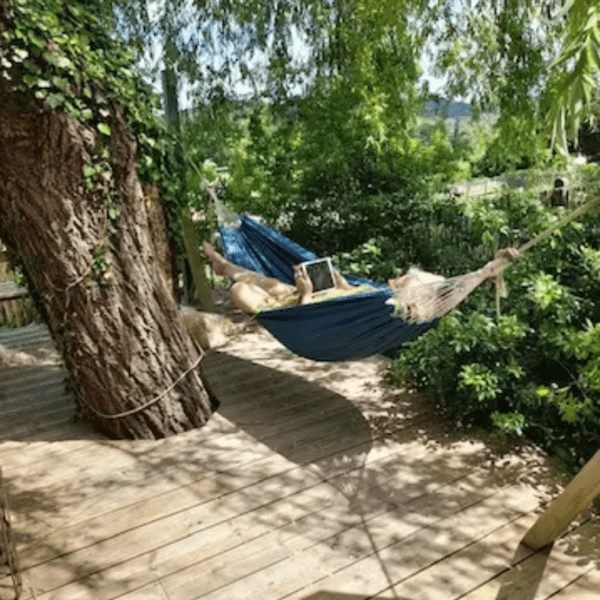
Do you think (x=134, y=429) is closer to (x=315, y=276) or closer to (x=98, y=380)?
→ (x=98, y=380)

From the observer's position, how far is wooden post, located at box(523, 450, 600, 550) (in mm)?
1804

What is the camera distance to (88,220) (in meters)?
2.39

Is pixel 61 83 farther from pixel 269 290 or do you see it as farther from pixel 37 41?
pixel 269 290

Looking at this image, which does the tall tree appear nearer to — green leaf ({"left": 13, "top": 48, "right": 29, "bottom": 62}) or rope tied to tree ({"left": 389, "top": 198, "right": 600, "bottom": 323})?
green leaf ({"left": 13, "top": 48, "right": 29, "bottom": 62})

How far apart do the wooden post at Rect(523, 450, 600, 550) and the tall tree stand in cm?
156

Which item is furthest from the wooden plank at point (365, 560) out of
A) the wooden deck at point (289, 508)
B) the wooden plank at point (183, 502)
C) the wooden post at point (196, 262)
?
the wooden post at point (196, 262)

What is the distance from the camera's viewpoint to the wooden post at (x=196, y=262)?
174 inches

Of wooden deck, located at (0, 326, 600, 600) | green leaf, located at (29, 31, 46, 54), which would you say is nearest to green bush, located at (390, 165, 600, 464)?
A: wooden deck, located at (0, 326, 600, 600)

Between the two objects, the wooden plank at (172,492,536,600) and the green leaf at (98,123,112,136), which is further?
the green leaf at (98,123,112,136)

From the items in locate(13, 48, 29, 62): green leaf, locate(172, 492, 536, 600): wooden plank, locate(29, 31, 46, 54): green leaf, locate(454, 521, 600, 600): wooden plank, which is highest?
locate(29, 31, 46, 54): green leaf

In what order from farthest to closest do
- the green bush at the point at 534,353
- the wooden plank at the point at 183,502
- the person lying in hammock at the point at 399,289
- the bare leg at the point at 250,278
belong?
the bare leg at the point at 250,278 < the green bush at the point at 534,353 < the person lying in hammock at the point at 399,289 < the wooden plank at the point at 183,502

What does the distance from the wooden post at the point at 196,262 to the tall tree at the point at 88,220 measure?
174cm

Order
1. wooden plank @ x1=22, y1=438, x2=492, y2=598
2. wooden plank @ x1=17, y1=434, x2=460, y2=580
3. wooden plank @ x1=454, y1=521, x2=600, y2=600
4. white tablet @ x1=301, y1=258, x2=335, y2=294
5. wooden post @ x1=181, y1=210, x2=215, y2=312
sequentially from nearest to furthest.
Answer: wooden plank @ x1=454, y1=521, x2=600, y2=600, wooden plank @ x1=22, y1=438, x2=492, y2=598, wooden plank @ x1=17, y1=434, x2=460, y2=580, white tablet @ x1=301, y1=258, x2=335, y2=294, wooden post @ x1=181, y1=210, x2=215, y2=312

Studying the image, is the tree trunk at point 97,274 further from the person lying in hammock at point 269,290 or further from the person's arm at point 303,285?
the person's arm at point 303,285
